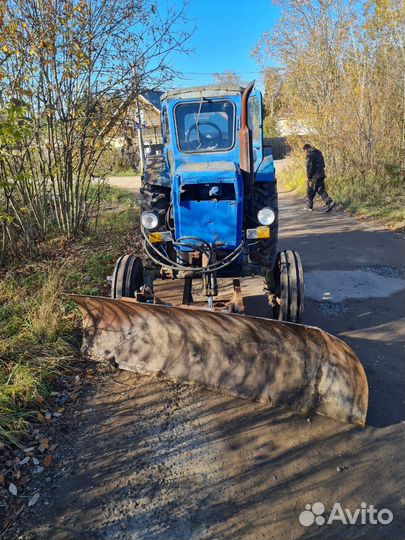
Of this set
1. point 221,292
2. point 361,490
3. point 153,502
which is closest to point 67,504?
point 153,502

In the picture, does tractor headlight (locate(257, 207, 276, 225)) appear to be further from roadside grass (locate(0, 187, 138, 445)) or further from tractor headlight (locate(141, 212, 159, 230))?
roadside grass (locate(0, 187, 138, 445))

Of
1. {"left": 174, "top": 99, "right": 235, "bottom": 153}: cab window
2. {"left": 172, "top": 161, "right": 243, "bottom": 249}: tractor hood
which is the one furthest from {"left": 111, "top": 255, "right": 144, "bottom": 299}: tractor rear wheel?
{"left": 174, "top": 99, "right": 235, "bottom": 153}: cab window

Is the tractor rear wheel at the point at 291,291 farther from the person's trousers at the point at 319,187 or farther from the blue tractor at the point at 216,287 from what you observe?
the person's trousers at the point at 319,187

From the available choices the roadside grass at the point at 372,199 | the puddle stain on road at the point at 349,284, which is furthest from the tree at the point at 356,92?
the puddle stain on road at the point at 349,284

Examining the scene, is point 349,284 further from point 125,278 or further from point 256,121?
point 125,278

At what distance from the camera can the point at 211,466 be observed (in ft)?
8.63

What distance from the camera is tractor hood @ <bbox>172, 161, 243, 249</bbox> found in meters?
4.05

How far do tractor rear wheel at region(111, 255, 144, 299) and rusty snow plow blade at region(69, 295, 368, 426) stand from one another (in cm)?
57

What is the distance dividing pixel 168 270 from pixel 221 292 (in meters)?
1.40

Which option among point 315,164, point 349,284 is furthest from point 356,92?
point 349,284

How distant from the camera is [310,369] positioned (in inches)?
120

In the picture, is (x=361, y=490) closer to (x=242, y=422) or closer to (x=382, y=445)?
(x=382, y=445)

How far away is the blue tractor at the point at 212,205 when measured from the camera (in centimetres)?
410

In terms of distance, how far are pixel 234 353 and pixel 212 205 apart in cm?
155
